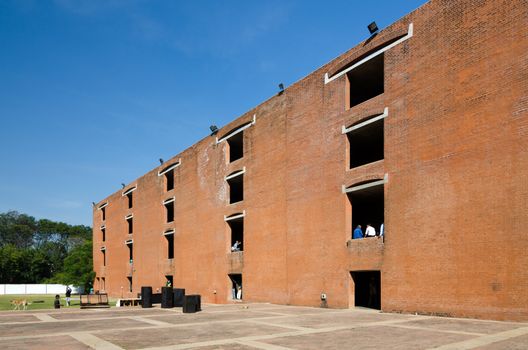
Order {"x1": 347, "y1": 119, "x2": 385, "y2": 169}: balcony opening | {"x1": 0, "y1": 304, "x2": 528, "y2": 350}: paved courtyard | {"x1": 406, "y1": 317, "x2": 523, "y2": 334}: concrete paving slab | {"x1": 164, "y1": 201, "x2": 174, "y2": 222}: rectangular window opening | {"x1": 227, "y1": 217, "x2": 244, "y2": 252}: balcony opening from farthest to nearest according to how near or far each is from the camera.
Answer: {"x1": 164, "y1": 201, "x2": 174, "y2": 222}: rectangular window opening < {"x1": 227, "y1": 217, "x2": 244, "y2": 252}: balcony opening < {"x1": 347, "y1": 119, "x2": 385, "y2": 169}: balcony opening < {"x1": 406, "y1": 317, "x2": 523, "y2": 334}: concrete paving slab < {"x1": 0, "y1": 304, "x2": 528, "y2": 350}: paved courtyard

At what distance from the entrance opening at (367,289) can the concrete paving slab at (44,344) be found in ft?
43.7

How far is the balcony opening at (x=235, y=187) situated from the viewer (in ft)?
107

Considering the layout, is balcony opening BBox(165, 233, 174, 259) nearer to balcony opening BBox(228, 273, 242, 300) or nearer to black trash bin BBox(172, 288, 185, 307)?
balcony opening BBox(228, 273, 242, 300)

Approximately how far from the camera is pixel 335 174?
22922mm

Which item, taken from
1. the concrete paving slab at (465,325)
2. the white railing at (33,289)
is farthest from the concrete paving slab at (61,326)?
the white railing at (33,289)

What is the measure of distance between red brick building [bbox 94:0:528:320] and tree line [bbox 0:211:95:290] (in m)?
35.1

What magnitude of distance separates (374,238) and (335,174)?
3.90 meters

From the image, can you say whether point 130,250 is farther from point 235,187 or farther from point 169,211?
point 235,187

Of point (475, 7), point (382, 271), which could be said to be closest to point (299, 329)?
point (382, 271)

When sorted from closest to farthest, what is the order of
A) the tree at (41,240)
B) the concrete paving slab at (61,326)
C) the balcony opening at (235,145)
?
the concrete paving slab at (61,326), the balcony opening at (235,145), the tree at (41,240)

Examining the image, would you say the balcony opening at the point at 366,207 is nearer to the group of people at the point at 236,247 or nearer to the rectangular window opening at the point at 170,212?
the group of people at the point at 236,247

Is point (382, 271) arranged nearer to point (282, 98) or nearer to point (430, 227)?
point (430, 227)

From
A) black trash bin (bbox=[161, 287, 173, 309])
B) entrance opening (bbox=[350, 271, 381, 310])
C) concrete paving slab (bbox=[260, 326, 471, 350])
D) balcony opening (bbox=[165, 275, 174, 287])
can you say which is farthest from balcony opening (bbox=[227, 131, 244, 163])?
concrete paving slab (bbox=[260, 326, 471, 350])

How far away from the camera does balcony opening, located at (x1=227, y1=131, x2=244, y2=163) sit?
1297 inches
